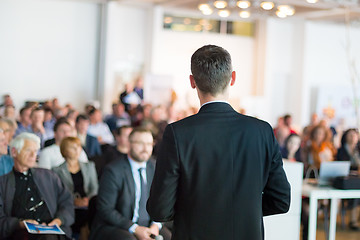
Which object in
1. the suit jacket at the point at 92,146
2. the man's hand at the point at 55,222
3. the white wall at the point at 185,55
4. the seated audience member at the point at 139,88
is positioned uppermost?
the white wall at the point at 185,55

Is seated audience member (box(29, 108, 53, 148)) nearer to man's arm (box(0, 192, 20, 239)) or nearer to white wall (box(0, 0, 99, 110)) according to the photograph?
man's arm (box(0, 192, 20, 239))

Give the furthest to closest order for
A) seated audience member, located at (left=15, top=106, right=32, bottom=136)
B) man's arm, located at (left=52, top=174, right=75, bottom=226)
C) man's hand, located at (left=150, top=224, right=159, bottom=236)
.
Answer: seated audience member, located at (left=15, top=106, right=32, bottom=136)
man's arm, located at (left=52, top=174, right=75, bottom=226)
man's hand, located at (left=150, top=224, right=159, bottom=236)

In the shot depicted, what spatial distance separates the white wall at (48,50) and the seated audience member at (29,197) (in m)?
10.6

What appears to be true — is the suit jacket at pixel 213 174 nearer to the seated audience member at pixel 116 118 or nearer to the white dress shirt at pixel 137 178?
the white dress shirt at pixel 137 178

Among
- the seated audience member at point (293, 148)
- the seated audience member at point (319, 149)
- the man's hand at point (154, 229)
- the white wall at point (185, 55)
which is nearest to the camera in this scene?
the man's hand at point (154, 229)

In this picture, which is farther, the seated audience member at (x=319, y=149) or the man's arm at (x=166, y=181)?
the seated audience member at (x=319, y=149)

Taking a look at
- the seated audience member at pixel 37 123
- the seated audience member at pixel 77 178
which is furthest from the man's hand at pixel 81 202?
the seated audience member at pixel 37 123

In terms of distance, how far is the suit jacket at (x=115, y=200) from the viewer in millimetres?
4535

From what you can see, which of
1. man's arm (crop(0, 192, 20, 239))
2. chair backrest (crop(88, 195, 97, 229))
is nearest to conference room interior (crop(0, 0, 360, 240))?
chair backrest (crop(88, 195, 97, 229))

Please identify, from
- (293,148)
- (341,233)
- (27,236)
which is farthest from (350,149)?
(27,236)

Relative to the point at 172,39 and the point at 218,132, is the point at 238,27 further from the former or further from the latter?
the point at 218,132

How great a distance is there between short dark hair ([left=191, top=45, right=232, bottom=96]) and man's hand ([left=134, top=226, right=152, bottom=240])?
2.42 meters

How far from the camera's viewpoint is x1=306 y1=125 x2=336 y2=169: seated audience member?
25.8 feet

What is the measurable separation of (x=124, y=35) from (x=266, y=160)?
45.9 feet
